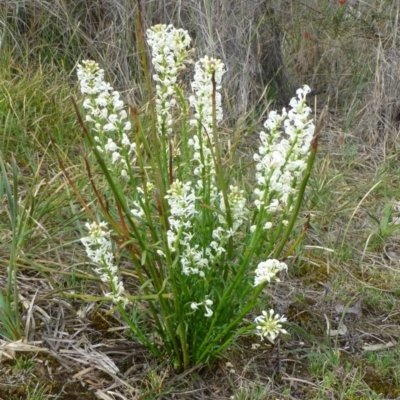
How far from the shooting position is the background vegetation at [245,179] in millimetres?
1892

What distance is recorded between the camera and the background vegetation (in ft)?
6.21

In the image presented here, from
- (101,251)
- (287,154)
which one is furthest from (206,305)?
(287,154)

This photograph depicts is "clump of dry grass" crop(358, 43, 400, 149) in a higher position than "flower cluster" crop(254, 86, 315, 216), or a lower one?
lower

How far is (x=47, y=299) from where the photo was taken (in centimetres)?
202

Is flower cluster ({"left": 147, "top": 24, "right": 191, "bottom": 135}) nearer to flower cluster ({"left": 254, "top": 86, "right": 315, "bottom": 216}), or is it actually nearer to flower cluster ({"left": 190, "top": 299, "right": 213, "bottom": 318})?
flower cluster ({"left": 254, "top": 86, "right": 315, "bottom": 216})

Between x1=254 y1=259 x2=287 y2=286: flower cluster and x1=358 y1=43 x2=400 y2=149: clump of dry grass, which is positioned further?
x1=358 y1=43 x2=400 y2=149: clump of dry grass

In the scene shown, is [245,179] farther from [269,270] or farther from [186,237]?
[269,270]

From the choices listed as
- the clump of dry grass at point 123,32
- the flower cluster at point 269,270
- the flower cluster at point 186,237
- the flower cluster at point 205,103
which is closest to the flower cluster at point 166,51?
the flower cluster at point 205,103

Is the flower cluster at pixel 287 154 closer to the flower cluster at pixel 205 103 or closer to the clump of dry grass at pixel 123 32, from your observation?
the flower cluster at pixel 205 103

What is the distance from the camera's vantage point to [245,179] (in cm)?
307

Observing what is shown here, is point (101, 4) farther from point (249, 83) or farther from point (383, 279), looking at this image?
point (383, 279)

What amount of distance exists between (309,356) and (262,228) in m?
0.64

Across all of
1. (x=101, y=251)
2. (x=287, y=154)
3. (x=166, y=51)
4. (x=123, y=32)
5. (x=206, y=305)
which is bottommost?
(x=123, y=32)

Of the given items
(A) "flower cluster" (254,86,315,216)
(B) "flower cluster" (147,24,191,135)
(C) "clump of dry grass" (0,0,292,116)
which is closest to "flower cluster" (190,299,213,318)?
(A) "flower cluster" (254,86,315,216)
